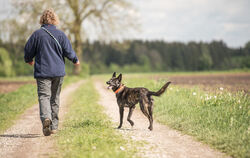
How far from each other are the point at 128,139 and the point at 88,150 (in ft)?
3.40

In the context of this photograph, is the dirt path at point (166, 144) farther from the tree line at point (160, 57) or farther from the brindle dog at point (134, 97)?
the tree line at point (160, 57)

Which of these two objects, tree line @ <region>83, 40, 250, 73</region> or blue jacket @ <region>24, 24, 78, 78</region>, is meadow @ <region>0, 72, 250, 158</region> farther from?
tree line @ <region>83, 40, 250, 73</region>

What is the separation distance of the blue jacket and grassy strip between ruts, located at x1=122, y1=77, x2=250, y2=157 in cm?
317

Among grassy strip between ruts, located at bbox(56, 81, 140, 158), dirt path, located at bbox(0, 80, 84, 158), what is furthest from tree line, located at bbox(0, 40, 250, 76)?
grassy strip between ruts, located at bbox(56, 81, 140, 158)

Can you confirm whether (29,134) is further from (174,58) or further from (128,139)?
(174,58)

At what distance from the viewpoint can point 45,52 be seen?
15.9 feet

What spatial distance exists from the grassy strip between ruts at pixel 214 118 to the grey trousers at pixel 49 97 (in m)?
2.87

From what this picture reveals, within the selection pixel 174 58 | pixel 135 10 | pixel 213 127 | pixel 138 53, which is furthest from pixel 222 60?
pixel 213 127

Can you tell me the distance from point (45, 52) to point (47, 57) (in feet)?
0.37

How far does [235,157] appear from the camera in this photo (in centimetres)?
363

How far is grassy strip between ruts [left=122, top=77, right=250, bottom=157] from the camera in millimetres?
4125

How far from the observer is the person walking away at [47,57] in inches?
190

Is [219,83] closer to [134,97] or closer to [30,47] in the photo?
[134,97]

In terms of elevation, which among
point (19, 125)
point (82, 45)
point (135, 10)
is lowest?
point (19, 125)
